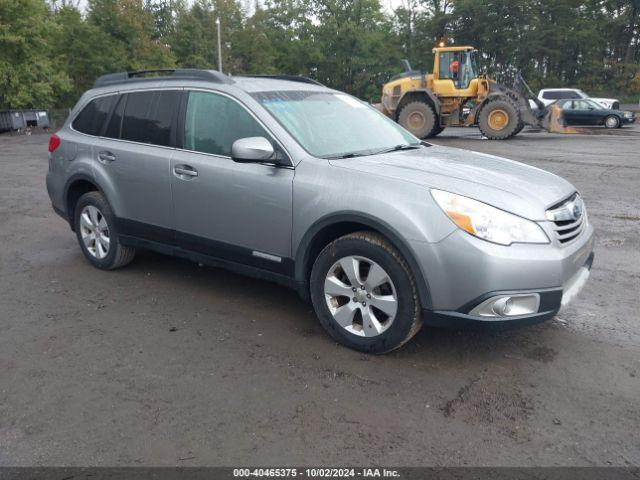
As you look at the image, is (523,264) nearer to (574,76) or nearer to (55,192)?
(55,192)

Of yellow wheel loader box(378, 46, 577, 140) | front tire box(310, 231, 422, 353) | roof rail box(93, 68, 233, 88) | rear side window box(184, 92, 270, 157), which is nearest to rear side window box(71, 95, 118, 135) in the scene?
roof rail box(93, 68, 233, 88)

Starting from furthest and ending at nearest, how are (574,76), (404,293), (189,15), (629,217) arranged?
(574,76) → (189,15) → (629,217) → (404,293)

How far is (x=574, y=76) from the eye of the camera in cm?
5200

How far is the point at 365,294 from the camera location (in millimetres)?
3709

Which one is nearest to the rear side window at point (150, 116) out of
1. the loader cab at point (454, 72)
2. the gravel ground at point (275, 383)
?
the gravel ground at point (275, 383)

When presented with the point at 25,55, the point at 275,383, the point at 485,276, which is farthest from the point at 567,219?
the point at 25,55

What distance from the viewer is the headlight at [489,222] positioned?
3342 millimetres

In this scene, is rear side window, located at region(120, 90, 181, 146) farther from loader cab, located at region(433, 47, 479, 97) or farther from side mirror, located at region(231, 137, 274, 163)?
loader cab, located at region(433, 47, 479, 97)

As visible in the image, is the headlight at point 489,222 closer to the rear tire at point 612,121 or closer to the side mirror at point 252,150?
the side mirror at point 252,150

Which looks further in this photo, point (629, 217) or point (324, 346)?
point (629, 217)

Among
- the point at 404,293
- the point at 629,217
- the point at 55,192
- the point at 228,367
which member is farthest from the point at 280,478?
the point at 629,217

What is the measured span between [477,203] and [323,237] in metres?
1.06

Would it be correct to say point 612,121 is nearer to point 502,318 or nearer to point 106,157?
point 106,157

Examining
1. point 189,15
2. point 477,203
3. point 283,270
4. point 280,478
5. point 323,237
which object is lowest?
point 280,478
